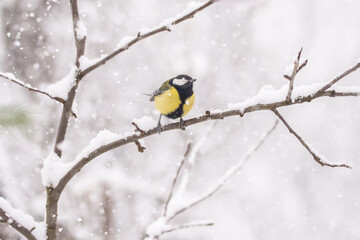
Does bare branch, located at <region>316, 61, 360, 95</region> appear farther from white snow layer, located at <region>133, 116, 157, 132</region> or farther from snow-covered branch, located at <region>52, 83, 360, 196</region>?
white snow layer, located at <region>133, 116, 157, 132</region>

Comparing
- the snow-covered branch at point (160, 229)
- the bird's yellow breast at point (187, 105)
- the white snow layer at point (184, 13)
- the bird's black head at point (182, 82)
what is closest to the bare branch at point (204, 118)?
the white snow layer at point (184, 13)

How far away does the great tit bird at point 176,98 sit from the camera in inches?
Result: 100

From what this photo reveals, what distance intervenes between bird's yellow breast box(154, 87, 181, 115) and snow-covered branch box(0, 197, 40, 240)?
4.28 ft

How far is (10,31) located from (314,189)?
33.5ft

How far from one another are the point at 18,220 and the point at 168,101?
4.51 ft

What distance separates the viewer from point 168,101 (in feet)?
8.50

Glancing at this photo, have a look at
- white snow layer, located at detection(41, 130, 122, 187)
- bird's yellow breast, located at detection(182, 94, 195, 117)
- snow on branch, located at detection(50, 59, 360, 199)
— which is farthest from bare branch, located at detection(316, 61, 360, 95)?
bird's yellow breast, located at detection(182, 94, 195, 117)

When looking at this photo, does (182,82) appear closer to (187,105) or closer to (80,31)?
(187,105)

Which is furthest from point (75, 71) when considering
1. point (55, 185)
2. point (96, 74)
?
point (96, 74)

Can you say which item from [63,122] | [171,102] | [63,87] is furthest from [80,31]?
[171,102]

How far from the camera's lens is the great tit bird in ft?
8.37

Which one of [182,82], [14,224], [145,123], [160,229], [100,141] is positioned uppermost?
[182,82]

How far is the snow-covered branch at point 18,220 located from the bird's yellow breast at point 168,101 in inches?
51.3

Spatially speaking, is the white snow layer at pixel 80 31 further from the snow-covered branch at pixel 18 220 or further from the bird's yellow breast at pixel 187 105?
→ the bird's yellow breast at pixel 187 105
